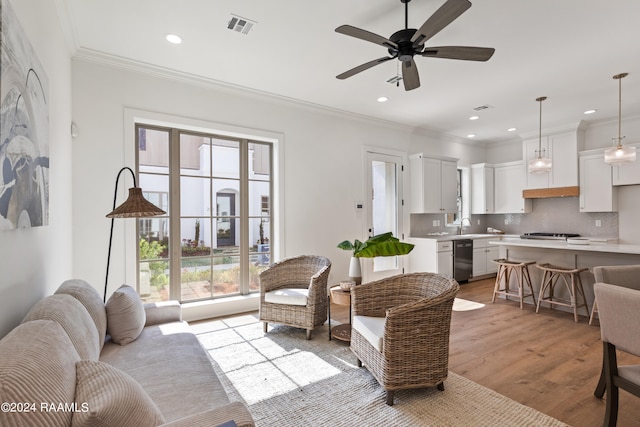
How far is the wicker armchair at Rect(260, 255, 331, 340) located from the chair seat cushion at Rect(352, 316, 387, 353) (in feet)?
2.53

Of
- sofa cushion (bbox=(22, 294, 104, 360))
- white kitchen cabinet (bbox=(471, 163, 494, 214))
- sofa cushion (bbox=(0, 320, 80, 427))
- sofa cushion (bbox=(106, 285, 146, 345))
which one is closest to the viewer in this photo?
sofa cushion (bbox=(0, 320, 80, 427))

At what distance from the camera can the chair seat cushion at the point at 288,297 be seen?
3.29m

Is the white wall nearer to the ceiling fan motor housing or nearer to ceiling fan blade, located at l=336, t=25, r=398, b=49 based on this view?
ceiling fan blade, located at l=336, t=25, r=398, b=49

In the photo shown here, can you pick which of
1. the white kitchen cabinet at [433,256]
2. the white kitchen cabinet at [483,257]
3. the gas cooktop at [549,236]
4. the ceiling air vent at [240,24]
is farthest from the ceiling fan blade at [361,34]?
the gas cooktop at [549,236]

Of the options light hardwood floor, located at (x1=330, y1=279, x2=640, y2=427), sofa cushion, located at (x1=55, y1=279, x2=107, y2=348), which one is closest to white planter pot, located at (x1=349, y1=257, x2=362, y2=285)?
light hardwood floor, located at (x1=330, y1=279, x2=640, y2=427)

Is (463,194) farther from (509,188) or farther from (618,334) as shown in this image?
(618,334)

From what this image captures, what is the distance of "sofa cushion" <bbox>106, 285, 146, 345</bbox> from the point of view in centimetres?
210

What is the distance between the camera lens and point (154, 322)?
253cm

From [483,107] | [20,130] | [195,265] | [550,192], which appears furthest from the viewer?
[550,192]

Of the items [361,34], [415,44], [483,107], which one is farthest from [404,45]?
[483,107]

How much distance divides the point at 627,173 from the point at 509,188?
1.84 m

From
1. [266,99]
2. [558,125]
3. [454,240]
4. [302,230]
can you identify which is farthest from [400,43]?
[558,125]

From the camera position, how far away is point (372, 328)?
7.73 feet

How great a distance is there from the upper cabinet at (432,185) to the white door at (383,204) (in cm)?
31
